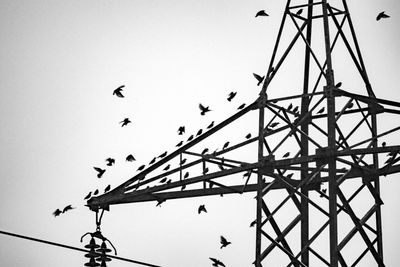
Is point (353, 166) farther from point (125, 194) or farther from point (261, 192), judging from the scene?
point (125, 194)

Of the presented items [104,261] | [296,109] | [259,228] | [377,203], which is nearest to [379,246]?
[377,203]

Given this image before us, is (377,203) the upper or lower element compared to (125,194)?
lower

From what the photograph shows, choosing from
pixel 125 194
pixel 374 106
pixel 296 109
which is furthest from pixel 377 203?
pixel 125 194

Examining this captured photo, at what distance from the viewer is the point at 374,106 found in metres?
18.5

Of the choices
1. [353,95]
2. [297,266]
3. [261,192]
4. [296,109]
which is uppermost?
[296,109]

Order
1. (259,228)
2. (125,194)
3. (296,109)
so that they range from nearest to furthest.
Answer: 1. (259,228)
2. (125,194)
3. (296,109)

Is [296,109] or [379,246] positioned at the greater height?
[296,109]

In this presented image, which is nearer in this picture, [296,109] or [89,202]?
[89,202]

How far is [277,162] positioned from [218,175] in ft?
3.43

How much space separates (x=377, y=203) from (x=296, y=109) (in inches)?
131

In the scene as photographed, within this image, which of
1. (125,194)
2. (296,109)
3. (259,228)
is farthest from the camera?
(296,109)

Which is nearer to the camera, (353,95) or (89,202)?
(353,95)

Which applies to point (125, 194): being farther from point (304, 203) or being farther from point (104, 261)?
point (304, 203)

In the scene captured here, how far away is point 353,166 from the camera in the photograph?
56.6ft
